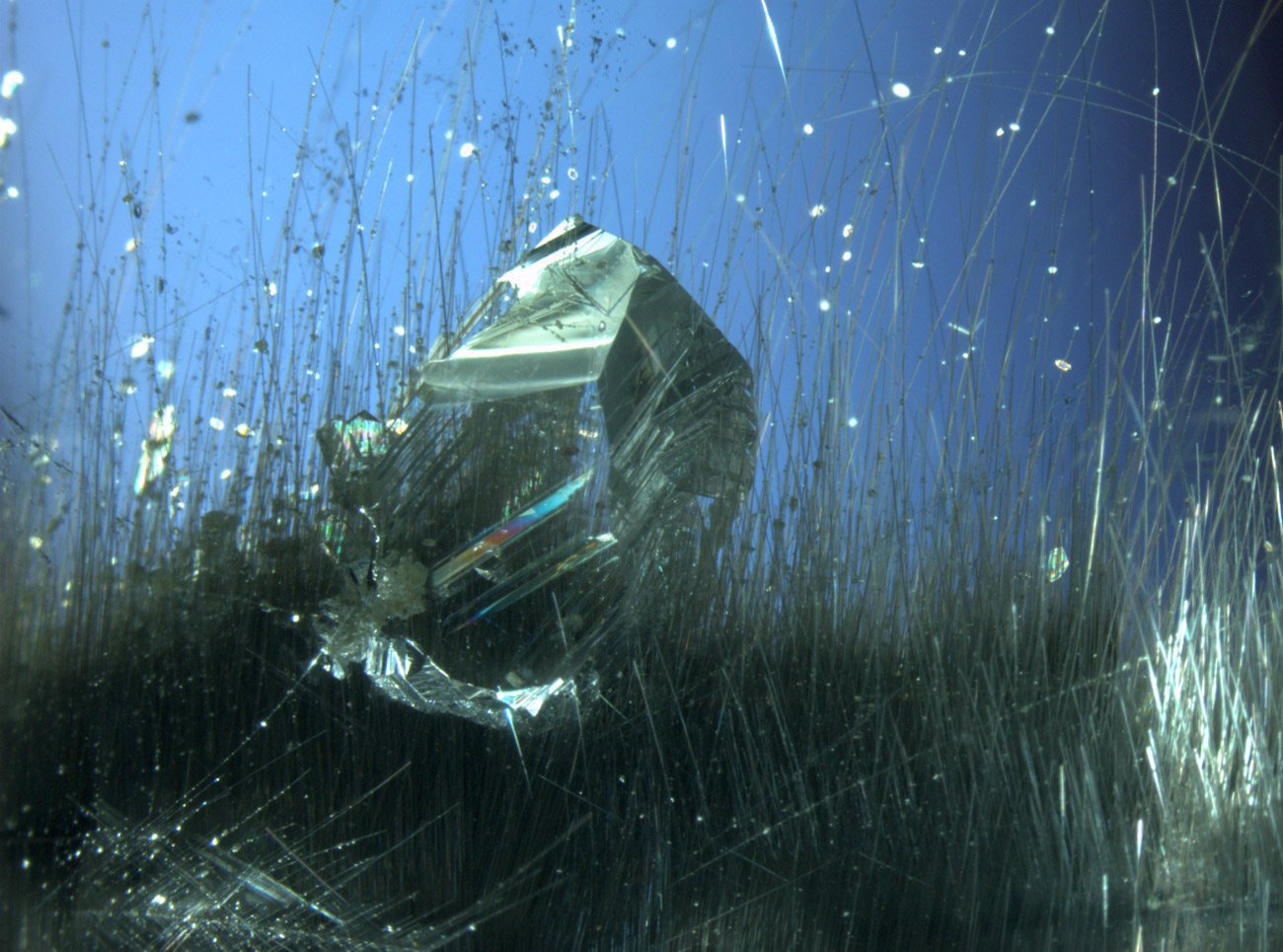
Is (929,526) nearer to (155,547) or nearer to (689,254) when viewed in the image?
(689,254)

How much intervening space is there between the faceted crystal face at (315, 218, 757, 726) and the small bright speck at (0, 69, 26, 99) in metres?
0.66

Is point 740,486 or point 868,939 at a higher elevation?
point 740,486

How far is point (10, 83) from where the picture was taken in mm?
1334

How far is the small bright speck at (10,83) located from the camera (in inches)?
52.4

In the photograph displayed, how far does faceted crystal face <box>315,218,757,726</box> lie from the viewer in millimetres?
1116

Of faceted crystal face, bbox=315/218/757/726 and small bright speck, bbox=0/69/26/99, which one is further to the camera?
small bright speck, bbox=0/69/26/99

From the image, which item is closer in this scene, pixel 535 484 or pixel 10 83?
pixel 535 484

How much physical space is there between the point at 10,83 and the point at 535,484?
3.00ft

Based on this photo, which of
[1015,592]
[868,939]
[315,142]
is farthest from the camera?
[315,142]

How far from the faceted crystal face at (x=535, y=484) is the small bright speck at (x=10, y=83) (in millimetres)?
664

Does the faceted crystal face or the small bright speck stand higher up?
the small bright speck

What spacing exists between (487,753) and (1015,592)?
69 cm

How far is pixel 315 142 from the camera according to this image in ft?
4.49

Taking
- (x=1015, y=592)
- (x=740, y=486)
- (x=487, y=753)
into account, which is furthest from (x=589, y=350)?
(x=1015, y=592)
